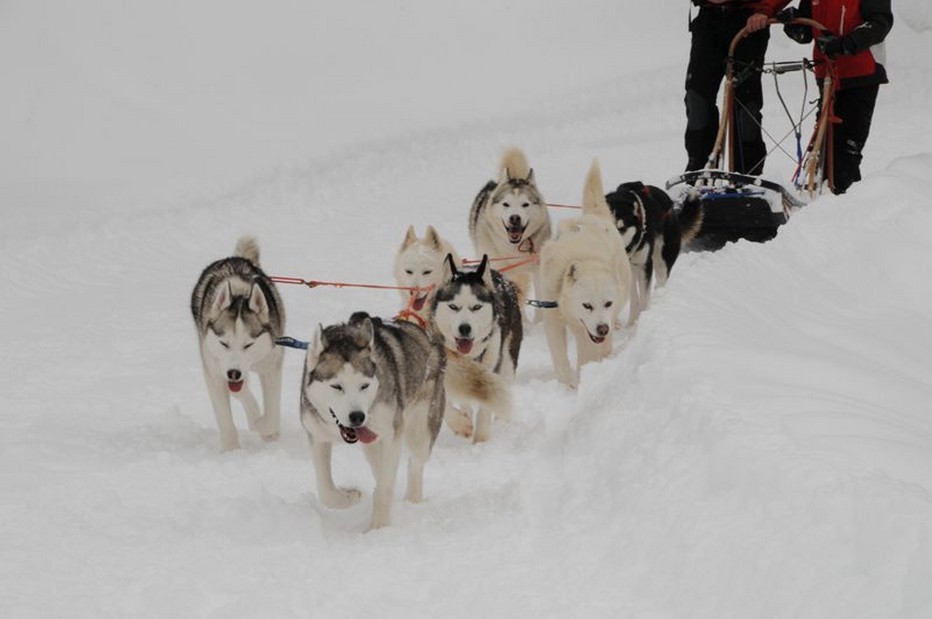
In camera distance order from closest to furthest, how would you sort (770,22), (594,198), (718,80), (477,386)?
1. (477,386)
2. (594,198)
3. (770,22)
4. (718,80)

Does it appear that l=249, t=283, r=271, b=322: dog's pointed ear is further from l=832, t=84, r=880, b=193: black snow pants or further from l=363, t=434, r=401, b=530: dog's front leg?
l=832, t=84, r=880, b=193: black snow pants

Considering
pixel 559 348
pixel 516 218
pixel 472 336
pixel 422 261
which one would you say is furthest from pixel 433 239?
pixel 472 336

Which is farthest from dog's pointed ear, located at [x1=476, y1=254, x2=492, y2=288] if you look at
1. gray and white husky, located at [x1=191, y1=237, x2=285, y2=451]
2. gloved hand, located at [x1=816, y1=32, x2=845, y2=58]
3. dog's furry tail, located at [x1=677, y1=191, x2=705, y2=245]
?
gloved hand, located at [x1=816, y1=32, x2=845, y2=58]

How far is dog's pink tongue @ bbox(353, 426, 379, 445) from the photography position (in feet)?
9.44

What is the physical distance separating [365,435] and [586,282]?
1.51 m

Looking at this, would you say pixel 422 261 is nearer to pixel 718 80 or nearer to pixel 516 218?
pixel 516 218

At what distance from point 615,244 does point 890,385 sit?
73.4 inches

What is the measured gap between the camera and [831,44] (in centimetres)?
488

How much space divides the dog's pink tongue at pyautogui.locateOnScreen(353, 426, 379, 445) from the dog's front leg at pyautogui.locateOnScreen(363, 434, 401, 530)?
6cm

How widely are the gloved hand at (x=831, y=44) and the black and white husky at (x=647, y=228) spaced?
904mm

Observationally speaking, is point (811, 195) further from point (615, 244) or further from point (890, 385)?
point (890, 385)

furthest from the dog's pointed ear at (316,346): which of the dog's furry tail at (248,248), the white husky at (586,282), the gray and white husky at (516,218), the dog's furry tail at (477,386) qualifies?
the gray and white husky at (516,218)

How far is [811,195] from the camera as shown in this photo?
5.32 m

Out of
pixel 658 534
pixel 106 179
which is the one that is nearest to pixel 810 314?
pixel 658 534
